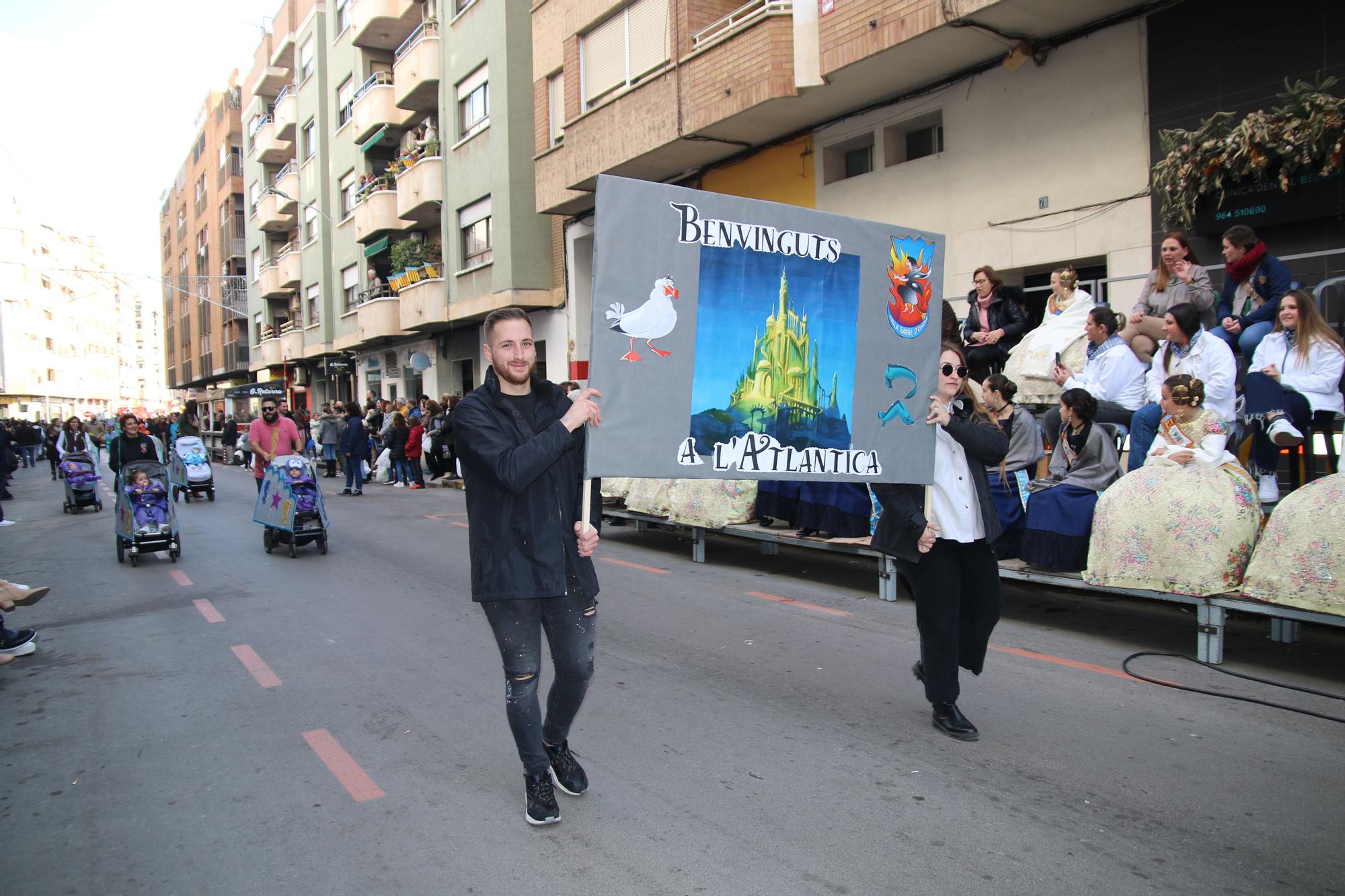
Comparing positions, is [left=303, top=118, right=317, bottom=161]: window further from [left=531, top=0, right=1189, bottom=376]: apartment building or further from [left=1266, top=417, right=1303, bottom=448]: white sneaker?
[left=1266, top=417, right=1303, bottom=448]: white sneaker

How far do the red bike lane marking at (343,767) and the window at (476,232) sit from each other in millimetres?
21876

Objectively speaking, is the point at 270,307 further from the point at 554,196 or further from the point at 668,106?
the point at 668,106

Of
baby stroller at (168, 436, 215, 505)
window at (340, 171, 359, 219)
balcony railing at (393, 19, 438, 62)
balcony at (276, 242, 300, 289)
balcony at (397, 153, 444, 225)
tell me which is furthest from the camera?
balcony at (276, 242, 300, 289)

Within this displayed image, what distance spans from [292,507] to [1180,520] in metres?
9.62

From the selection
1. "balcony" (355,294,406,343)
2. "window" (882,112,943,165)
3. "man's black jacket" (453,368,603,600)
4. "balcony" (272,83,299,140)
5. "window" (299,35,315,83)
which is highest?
"window" (299,35,315,83)

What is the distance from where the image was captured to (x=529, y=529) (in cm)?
370

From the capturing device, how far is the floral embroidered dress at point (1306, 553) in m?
5.52

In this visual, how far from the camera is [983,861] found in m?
3.52

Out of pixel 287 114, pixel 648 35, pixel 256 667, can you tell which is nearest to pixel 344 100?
pixel 287 114

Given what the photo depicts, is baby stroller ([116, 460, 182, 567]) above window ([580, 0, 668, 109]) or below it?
below

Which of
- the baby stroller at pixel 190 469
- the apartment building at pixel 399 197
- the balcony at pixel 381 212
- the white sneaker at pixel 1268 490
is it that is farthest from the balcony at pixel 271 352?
A: the white sneaker at pixel 1268 490

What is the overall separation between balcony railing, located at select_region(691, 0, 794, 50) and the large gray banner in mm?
10281

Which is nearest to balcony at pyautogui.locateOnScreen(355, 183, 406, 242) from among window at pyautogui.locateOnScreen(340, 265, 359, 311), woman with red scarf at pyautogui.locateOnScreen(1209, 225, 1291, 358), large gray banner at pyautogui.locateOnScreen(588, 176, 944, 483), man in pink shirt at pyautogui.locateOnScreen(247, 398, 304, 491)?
window at pyautogui.locateOnScreen(340, 265, 359, 311)

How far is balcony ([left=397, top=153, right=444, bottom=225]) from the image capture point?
28.1 m
